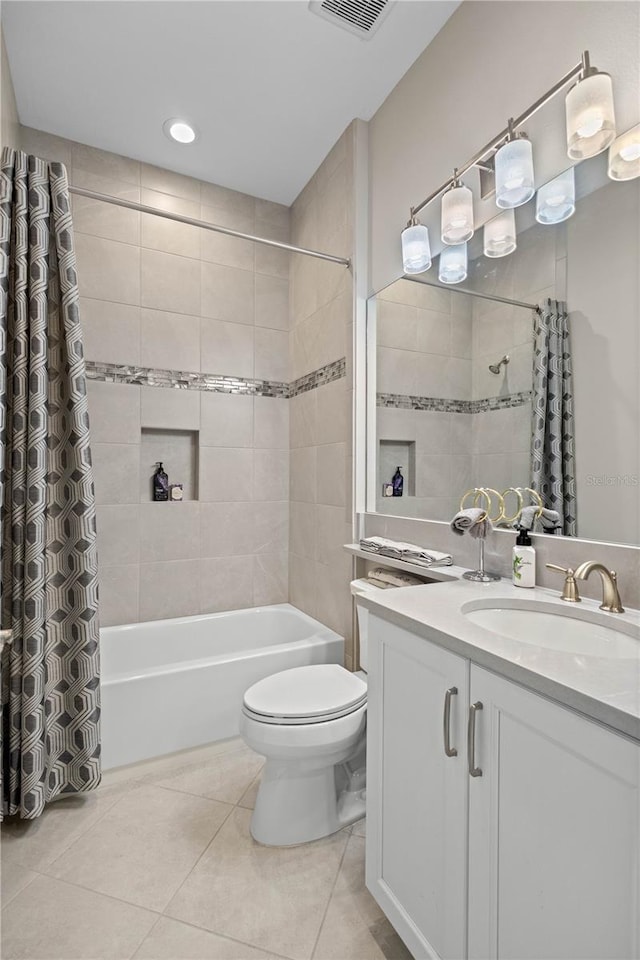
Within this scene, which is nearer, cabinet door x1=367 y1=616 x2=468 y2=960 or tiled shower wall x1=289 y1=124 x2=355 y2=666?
cabinet door x1=367 y1=616 x2=468 y2=960

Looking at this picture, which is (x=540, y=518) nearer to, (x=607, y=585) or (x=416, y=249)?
(x=607, y=585)

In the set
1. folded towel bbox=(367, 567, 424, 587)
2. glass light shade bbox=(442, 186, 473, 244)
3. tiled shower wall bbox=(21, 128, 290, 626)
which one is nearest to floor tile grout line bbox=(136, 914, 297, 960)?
folded towel bbox=(367, 567, 424, 587)

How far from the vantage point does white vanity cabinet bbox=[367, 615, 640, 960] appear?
66cm

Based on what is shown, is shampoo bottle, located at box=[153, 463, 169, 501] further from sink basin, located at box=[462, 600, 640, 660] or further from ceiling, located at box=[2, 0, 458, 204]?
sink basin, located at box=[462, 600, 640, 660]

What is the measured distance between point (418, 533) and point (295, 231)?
81.4 inches

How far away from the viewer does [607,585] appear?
3.60ft

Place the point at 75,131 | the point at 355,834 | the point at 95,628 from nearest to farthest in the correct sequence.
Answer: the point at 355,834 → the point at 95,628 → the point at 75,131

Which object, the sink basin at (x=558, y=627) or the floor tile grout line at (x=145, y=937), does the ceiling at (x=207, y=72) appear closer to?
the sink basin at (x=558, y=627)

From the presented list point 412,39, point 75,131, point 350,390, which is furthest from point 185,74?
point 350,390

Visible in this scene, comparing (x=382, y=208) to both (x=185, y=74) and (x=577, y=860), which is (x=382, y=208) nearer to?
(x=185, y=74)

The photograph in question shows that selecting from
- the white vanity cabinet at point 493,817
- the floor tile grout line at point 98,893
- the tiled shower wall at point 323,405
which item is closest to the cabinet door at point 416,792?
the white vanity cabinet at point 493,817

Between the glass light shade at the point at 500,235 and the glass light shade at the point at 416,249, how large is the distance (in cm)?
30

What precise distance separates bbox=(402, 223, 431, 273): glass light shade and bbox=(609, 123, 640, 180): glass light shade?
2.42 feet

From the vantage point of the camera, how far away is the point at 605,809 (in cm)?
66
